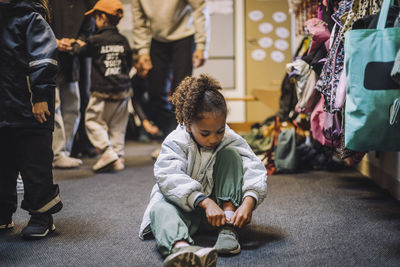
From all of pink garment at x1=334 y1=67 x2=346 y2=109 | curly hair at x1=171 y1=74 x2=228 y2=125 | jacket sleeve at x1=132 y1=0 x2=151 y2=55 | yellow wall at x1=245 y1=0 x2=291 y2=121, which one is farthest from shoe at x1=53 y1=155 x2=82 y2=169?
yellow wall at x1=245 y1=0 x2=291 y2=121

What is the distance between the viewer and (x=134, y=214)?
77.4 inches

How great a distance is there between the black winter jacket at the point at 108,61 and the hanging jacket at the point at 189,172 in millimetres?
1471

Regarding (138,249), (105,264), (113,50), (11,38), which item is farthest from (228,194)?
(113,50)

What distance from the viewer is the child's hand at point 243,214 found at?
56.9 inches

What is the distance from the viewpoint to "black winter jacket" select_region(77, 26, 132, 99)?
296 centimetres

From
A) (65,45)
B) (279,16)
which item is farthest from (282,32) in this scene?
(65,45)

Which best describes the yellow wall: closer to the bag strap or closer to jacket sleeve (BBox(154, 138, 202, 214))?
jacket sleeve (BBox(154, 138, 202, 214))

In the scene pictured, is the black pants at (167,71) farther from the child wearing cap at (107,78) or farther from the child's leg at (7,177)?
the child's leg at (7,177)

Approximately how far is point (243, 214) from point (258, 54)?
4616 millimetres

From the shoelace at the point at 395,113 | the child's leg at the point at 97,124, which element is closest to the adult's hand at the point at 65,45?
the child's leg at the point at 97,124

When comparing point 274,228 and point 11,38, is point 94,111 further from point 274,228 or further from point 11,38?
point 274,228

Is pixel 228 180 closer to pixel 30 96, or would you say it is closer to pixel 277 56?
pixel 30 96

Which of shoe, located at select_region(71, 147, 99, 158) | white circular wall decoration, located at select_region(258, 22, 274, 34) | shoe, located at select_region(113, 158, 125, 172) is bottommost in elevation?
Result: shoe, located at select_region(71, 147, 99, 158)

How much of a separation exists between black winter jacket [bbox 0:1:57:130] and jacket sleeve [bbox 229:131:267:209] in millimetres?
715
